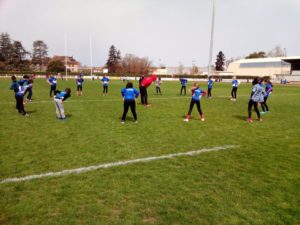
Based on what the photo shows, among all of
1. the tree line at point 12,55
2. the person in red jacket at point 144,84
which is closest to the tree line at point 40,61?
the tree line at point 12,55

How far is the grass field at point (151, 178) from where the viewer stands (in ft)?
12.6

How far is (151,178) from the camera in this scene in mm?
5125

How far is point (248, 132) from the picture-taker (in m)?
9.47

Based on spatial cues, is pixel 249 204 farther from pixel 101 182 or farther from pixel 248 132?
pixel 248 132

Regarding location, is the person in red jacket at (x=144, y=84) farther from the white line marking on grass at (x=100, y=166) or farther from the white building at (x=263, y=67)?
the white building at (x=263, y=67)

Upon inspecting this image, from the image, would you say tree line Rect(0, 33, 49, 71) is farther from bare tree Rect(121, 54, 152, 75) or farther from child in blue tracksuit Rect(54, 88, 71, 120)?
child in blue tracksuit Rect(54, 88, 71, 120)

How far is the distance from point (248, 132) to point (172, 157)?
4415 mm

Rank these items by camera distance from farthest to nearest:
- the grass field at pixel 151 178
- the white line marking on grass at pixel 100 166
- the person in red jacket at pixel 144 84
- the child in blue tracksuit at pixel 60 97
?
the person in red jacket at pixel 144 84
the child in blue tracksuit at pixel 60 97
the white line marking on grass at pixel 100 166
the grass field at pixel 151 178

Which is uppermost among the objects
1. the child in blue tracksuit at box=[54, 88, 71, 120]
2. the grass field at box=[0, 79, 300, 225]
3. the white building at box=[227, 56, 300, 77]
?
the white building at box=[227, 56, 300, 77]

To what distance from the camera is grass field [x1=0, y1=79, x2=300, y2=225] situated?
3842 millimetres

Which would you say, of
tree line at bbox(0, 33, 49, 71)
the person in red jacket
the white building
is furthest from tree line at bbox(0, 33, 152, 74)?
the person in red jacket

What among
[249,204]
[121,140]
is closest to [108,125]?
[121,140]

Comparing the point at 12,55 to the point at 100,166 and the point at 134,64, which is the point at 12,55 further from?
the point at 100,166

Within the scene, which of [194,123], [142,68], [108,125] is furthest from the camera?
[142,68]
